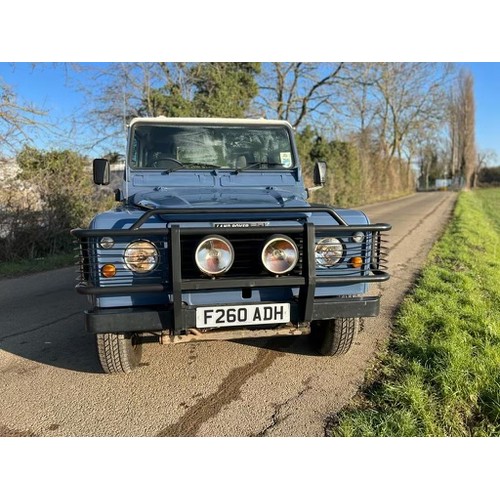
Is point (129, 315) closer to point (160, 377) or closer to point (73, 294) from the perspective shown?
point (160, 377)

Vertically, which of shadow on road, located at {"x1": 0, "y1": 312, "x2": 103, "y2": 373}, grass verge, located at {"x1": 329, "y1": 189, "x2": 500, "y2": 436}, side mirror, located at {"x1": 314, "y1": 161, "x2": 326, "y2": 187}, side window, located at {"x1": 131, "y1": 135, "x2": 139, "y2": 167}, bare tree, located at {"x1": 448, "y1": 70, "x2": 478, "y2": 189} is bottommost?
shadow on road, located at {"x1": 0, "y1": 312, "x2": 103, "y2": 373}

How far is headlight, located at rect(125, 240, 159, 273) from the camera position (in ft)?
8.90

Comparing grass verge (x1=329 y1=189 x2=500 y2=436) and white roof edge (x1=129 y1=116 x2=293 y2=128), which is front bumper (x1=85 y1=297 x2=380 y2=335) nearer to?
grass verge (x1=329 y1=189 x2=500 y2=436)

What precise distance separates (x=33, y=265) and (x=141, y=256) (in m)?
6.56

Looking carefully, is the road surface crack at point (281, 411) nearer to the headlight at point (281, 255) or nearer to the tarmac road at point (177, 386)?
the tarmac road at point (177, 386)

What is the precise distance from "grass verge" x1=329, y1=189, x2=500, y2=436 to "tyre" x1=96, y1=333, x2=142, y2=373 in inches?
61.2

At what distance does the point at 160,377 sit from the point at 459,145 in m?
67.8

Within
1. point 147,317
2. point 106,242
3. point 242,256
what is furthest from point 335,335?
point 106,242

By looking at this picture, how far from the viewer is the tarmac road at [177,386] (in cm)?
257

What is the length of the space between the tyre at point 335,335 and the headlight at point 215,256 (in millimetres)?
1097

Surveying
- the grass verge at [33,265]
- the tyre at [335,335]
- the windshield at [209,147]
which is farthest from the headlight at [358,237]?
the grass verge at [33,265]

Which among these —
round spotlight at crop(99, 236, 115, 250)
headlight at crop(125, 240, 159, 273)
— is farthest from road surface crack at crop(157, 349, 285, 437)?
round spotlight at crop(99, 236, 115, 250)

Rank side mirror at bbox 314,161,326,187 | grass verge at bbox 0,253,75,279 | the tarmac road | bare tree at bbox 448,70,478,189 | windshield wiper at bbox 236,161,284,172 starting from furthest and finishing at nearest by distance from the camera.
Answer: bare tree at bbox 448,70,478,189
grass verge at bbox 0,253,75,279
side mirror at bbox 314,161,326,187
windshield wiper at bbox 236,161,284,172
the tarmac road

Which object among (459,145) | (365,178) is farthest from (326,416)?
(459,145)
